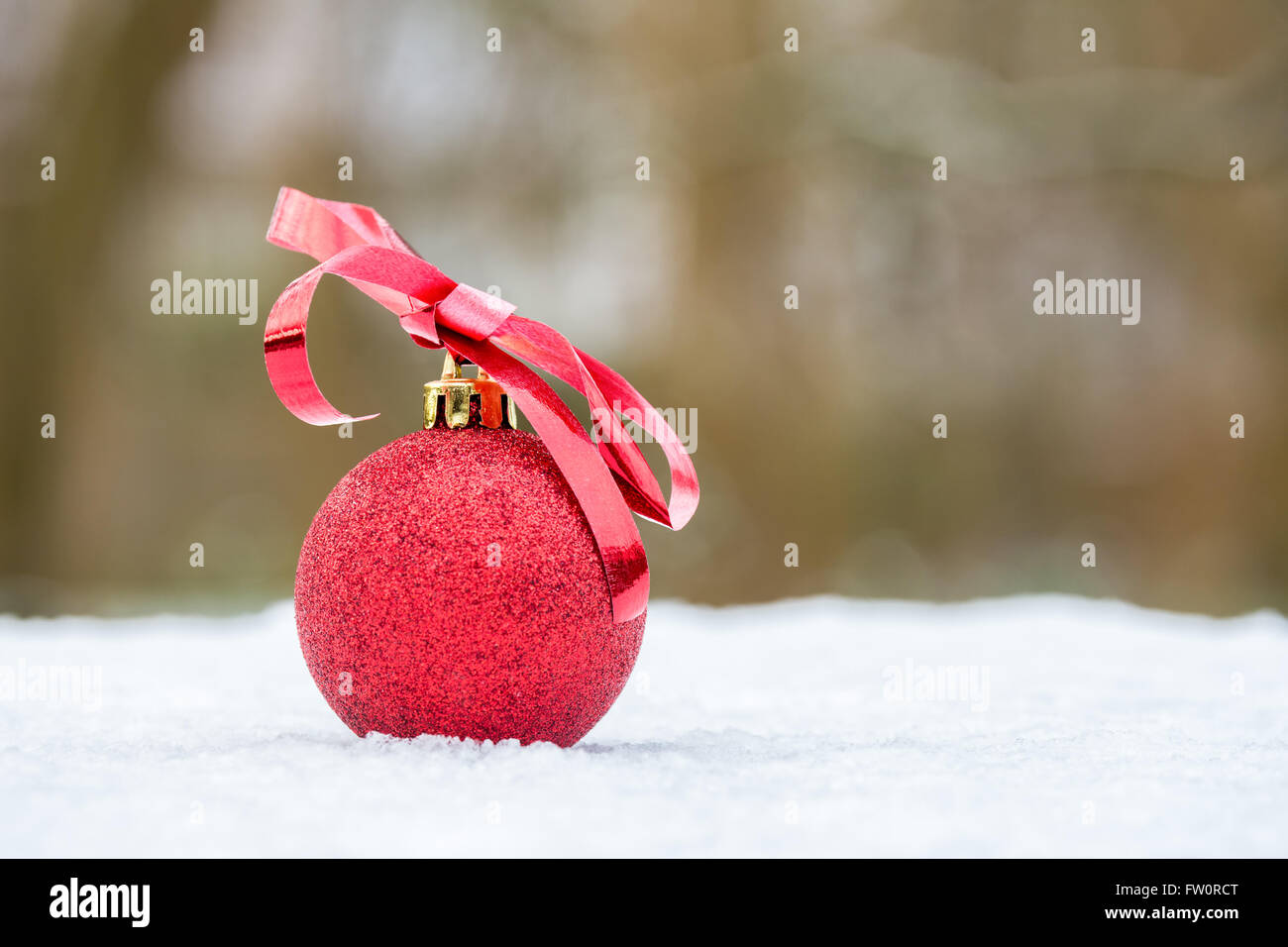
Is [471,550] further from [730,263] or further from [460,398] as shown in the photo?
[730,263]

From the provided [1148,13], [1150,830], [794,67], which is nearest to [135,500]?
[794,67]

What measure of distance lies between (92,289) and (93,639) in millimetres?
740

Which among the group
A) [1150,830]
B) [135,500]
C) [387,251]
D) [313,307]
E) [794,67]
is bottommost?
[1150,830]

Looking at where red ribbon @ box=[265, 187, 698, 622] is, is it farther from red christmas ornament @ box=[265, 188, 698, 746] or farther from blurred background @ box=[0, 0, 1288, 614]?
blurred background @ box=[0, 0, 1288, 614]

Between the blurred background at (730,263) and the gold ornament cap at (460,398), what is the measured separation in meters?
1.04

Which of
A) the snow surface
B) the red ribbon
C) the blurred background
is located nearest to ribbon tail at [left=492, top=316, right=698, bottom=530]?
the red ribbon

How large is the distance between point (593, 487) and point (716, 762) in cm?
19

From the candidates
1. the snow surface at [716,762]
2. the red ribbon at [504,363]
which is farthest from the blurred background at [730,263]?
the red ribbon at [504,363]

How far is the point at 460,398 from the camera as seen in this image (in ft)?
2.57

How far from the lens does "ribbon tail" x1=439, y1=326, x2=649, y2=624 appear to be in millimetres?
718

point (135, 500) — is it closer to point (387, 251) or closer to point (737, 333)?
point (737, 333)

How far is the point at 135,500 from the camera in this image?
1.80 m

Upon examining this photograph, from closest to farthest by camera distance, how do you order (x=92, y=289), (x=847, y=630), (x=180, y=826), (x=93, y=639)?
(x=180, y=826) → (x=93, y=639) → (x=847, y=630) → (x=92, y=289)

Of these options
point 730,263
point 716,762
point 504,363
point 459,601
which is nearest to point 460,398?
point 504,363
